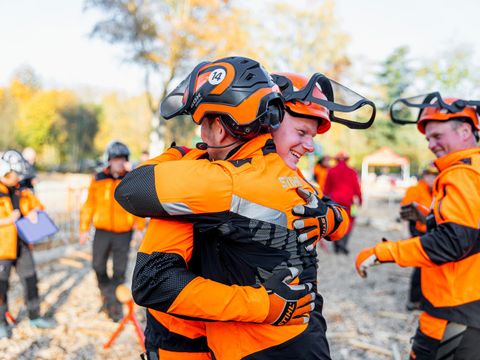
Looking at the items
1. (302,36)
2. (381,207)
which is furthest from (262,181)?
(302,36)

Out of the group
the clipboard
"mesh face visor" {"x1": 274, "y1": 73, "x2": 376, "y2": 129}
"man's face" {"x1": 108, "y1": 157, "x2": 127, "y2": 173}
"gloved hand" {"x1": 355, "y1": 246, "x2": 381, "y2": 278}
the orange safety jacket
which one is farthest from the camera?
the orange safety jacket

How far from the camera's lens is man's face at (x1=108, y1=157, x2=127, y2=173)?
19.1 feet

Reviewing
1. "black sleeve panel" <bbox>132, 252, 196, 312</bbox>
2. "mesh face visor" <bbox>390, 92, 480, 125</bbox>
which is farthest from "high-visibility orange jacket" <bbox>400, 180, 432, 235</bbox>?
"black sleeve panel" <bbox>132, 252, 196, 312</bbox>

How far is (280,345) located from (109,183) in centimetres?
457

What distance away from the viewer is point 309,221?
6.02 feet

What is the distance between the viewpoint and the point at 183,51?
648 inches

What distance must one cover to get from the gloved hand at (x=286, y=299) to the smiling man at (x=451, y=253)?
4.26ft

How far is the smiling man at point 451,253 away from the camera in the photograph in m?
2.64

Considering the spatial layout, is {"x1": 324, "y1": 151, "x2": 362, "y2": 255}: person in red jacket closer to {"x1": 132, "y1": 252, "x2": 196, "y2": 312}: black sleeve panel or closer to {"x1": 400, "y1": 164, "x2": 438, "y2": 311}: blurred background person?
{"x1": 400, "y1": 164, "x2": 438, "y2": 311}: blurred background person

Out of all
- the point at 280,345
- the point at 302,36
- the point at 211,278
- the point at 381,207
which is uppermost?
the point at 302,36

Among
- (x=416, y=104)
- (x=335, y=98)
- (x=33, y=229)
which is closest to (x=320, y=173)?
(x=33, y=229)

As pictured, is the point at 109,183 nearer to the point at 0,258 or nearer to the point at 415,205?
the point at 0,258

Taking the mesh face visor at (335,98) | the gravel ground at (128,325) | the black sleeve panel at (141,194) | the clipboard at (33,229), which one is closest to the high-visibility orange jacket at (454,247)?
the mesh face visor at (335,98)

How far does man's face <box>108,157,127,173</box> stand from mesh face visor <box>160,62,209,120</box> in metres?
3.85
